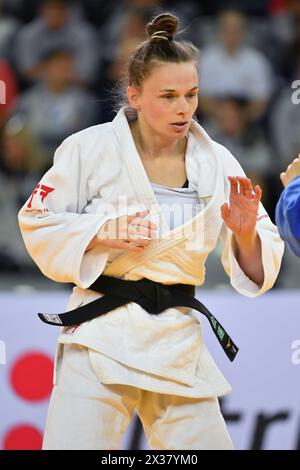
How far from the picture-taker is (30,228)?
3.66 metres

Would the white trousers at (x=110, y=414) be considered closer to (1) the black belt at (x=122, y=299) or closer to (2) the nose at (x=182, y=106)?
(1) the black belt at (x=122, y=299)

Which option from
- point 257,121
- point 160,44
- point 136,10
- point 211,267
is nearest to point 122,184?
point 160,44

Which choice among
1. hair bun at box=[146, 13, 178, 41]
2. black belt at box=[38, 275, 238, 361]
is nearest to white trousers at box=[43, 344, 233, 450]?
black belt at box=[38, 275, 238, 361]

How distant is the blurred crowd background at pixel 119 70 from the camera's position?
7.68 meters

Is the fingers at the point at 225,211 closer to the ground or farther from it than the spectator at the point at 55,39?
closer to the ground

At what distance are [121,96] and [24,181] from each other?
11.4 ft

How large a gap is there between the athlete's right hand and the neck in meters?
0.35

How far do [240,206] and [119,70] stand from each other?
13.9ft

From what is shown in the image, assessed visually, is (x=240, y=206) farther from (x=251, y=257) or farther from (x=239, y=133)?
(x=239, y=133)

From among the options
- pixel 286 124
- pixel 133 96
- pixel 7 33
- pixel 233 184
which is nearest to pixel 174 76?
pixel 133 96

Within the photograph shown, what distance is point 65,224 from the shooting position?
3.61 metres

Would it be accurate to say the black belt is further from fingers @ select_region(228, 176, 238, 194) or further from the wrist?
fingers @ select_region(228, 176, 238, 194)

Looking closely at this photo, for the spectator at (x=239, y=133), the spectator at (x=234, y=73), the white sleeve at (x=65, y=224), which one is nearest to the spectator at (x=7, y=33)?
the spectator at (x=234, y=73)

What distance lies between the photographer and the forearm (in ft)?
12.3
